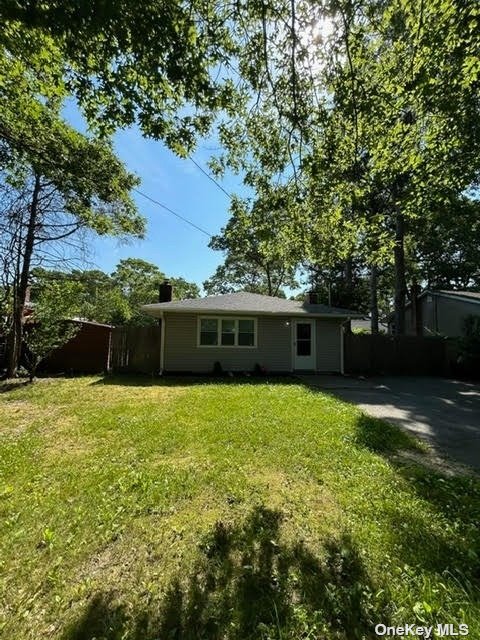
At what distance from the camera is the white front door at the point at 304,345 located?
13281 millimetres

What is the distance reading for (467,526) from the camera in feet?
9.31

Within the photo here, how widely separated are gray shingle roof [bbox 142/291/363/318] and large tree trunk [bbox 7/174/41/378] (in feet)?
12.2

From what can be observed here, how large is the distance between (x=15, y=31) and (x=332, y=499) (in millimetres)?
5327

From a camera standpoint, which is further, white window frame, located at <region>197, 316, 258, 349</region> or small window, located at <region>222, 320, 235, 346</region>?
small window, located at <region>222, 320, 235, 346</region>

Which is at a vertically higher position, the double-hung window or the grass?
the double-hung window

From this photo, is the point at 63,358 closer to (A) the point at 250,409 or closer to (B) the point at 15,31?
(A) the point at 250,409

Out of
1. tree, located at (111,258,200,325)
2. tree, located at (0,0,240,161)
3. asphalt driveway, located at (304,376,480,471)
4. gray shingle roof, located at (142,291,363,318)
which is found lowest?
asphalt driveway, located at (304,376,480,471)

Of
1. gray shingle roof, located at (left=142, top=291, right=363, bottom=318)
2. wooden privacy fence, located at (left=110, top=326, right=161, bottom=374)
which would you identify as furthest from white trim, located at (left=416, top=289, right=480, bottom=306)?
wooden privacy fence, located at (left=110, top=326, right=161, bottom=374)

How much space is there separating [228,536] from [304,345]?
36.3 feet

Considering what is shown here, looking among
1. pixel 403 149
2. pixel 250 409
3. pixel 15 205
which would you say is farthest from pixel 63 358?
pixel 403 149

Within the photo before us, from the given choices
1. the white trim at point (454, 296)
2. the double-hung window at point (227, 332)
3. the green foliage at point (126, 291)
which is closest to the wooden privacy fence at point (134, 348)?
the double-hung window at point (227, 332)

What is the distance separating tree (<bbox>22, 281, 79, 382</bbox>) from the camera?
10250mm

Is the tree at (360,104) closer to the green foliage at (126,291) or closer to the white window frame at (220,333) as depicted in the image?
the white window frame at (220,333)

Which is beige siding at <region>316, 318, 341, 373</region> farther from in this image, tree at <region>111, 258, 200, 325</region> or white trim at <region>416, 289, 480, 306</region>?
tree at <region>111, 258, 200, 325</region>
